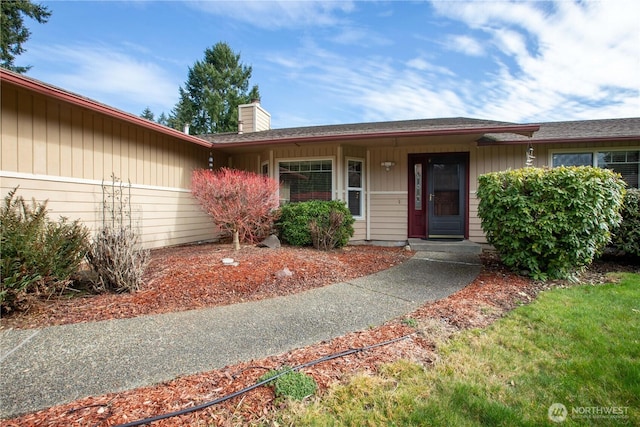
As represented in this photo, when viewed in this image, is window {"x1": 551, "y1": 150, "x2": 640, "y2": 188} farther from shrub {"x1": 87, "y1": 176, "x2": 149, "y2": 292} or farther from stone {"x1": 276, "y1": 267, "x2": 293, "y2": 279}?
shrub {"x1": 87, "y1": 176, "x2": 149, "y2": 292}

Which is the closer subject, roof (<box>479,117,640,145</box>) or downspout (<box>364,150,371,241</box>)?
roof (<box>479,117,640,145</box>)

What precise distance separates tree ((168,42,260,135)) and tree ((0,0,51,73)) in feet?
38.3

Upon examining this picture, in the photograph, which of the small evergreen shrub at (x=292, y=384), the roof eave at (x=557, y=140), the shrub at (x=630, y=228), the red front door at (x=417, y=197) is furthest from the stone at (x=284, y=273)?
the roof eave at (x=557, y=140)

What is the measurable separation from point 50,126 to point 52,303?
9.96ft

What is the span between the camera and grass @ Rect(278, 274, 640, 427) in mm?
1731

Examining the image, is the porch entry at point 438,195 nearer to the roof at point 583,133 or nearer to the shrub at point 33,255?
the roof at point 583,133

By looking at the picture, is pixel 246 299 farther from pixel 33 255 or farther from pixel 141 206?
pixel 141 206

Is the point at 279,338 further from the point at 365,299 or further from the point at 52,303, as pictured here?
the point at 52,303

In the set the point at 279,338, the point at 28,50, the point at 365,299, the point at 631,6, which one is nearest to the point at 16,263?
the point at 279,338

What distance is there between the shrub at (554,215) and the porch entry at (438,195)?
325 cm

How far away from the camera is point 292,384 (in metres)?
1.95

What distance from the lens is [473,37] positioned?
8.23m

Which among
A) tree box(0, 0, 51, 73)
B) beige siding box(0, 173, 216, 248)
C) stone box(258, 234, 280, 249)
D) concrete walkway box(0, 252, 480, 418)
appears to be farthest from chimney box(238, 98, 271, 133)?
tree box(0, 0, 51, 73)

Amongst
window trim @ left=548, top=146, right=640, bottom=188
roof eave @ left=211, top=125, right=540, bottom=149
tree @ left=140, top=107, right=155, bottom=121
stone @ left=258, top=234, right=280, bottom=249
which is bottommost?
stone @ left=258, top=234, right=280, bottom=249
